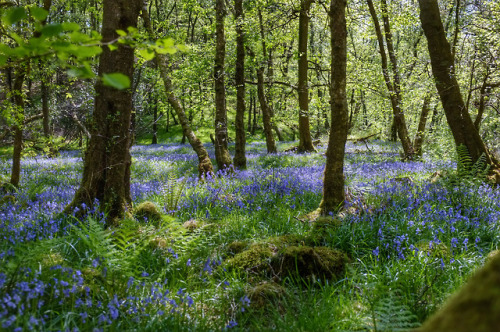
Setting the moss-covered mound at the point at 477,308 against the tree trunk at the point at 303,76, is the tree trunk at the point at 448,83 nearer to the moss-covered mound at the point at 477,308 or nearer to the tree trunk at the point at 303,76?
the tree trunk at the point at 303,76

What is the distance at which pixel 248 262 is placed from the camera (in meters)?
4.05

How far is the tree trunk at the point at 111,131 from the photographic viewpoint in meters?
5.33

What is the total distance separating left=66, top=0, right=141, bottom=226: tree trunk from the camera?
5332 mm

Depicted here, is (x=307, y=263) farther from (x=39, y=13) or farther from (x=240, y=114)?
(x=240, y=114)

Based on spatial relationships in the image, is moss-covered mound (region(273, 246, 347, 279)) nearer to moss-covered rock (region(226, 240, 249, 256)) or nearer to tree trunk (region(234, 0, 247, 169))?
moss-covered rock (region(226, 240, 249, 256))

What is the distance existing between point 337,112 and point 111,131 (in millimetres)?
3598

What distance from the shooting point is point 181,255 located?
13.7 ft

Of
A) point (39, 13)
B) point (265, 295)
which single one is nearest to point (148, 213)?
point (265, 295)

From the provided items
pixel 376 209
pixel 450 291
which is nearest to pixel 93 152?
pixel 376 209

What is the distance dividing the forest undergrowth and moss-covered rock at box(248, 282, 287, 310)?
1 cm

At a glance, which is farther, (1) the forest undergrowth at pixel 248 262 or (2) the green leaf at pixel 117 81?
(1) the forest undergrowth at pixel 248 262

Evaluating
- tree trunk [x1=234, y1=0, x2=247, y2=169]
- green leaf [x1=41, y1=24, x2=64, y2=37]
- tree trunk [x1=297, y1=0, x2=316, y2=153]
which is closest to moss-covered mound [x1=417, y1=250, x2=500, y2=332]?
green leaf [x1=41, y1=24, x2=64, y2=37]

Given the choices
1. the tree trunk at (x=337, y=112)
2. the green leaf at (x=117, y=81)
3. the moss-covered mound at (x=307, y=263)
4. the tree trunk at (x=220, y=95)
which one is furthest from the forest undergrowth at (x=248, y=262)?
the tree trunk at (x=220, y=95)

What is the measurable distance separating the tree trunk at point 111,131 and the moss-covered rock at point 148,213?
242mm
